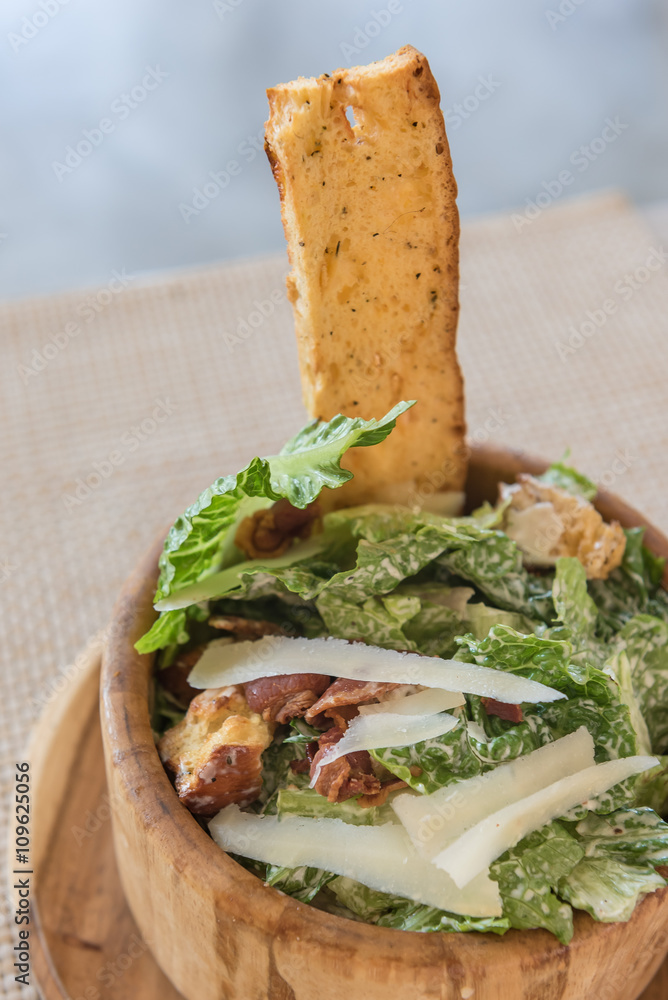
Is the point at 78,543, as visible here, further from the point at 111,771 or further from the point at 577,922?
the point at 577,922

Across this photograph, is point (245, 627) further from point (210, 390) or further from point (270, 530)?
point (210, 390)

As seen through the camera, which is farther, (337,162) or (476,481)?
(476,481)

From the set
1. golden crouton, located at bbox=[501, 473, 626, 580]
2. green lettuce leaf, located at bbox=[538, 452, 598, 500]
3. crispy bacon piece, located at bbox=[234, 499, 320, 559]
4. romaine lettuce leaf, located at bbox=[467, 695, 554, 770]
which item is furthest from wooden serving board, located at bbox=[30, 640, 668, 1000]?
green lettuce leaf, located at bbox=[538, 452, 598, 500]

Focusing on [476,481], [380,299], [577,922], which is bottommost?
[577,922]

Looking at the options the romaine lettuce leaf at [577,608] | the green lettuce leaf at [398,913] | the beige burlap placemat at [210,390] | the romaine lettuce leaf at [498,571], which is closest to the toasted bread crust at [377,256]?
the romaine lettuce leaf at [498,571]

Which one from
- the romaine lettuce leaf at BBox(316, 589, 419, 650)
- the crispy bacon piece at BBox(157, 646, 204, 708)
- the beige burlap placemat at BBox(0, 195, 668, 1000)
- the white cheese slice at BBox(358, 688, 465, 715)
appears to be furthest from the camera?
the beige burlap placemat at BBox(0, 195, 668, 1000)

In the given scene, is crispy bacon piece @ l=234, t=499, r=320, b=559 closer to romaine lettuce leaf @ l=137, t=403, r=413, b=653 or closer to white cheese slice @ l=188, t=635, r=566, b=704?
romaine lettuce leaf @ l=137, t=403, r=413, b=653

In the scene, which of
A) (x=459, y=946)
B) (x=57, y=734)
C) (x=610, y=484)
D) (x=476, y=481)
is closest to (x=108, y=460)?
(x=57, y=734)
